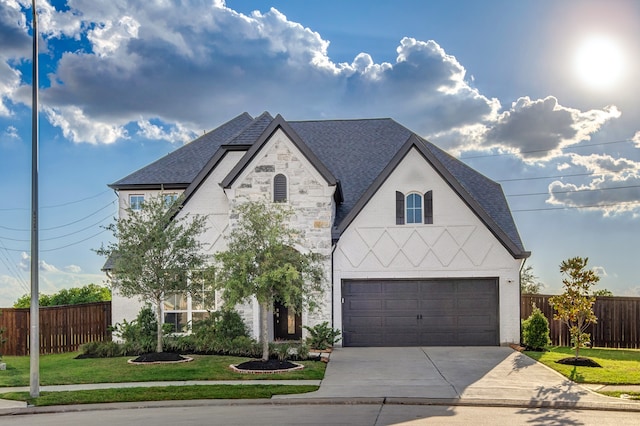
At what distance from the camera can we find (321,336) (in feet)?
74.8

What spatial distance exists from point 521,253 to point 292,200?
28.4 feet

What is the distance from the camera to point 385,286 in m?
24.1

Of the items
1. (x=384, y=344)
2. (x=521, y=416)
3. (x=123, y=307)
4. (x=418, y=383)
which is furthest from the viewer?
(x=123, y=307)

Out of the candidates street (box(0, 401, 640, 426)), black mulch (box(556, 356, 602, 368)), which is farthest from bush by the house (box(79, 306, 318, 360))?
black mulch (box(556, 356, 602, 368))

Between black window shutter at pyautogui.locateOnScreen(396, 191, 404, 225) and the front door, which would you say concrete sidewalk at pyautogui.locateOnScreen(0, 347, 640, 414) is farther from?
black window shutter at pyautogui.locateOnScreen(396, 191, 404, 225)

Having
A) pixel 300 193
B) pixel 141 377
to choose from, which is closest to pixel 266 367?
pixel 141 377

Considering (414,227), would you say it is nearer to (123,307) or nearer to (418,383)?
(418,383)

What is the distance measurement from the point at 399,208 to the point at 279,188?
4581 millimetres

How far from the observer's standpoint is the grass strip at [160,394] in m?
14.7

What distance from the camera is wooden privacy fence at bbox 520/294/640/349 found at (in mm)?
26172

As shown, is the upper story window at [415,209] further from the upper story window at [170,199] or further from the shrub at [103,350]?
the shrub at [103,350]

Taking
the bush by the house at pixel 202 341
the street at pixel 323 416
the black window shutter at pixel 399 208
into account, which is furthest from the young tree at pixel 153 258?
the black window shutter at pixel 399 208

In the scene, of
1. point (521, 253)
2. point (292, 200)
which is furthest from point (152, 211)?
point (521, 253)

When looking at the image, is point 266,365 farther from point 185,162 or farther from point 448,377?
point 185,162
